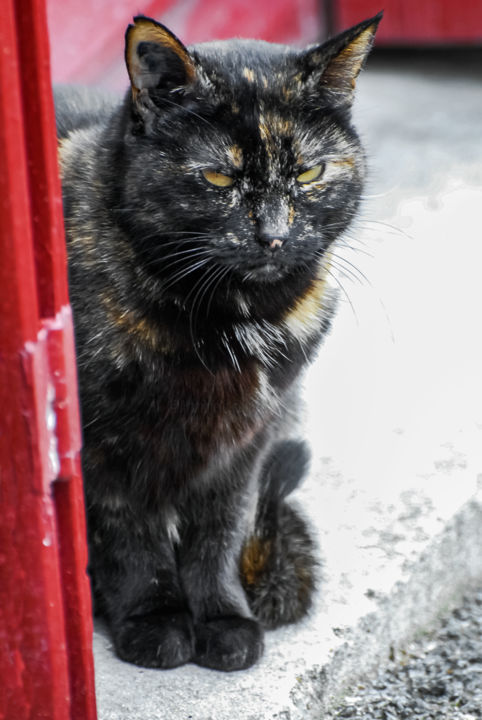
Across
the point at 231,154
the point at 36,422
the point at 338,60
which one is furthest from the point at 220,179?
the point at 36,422

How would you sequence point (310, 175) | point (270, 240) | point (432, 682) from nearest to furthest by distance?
point (270, 240)
point (310, 175)
point (432, 682)

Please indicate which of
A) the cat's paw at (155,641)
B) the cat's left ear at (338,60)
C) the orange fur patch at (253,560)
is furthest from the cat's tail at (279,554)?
the cat's left ear at (338,60)

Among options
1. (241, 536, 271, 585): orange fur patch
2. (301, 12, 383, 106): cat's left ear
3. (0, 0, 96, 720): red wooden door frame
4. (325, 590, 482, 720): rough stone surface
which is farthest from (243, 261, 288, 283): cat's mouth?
(325, 590, 482, 720): rough stone surface

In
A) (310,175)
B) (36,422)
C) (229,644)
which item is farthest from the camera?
(229,644)

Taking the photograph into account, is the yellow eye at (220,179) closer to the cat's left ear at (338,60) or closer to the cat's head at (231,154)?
the cat's head at (231,154)

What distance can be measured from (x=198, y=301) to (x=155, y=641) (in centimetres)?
65

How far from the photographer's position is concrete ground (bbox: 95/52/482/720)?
1.77m

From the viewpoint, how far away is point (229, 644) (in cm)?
181

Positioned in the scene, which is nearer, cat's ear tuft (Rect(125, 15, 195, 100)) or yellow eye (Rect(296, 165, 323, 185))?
cat's ear tuft (Rect(125, 15, 195, 100))

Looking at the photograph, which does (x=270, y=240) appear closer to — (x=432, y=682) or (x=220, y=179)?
(x=220, y=179)

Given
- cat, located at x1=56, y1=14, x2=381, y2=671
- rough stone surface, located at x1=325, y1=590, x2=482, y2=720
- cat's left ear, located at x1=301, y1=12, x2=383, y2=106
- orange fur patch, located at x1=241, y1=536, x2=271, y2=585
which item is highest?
cat's left ear, located at x1=301, y1=12, x2=383, y2=106

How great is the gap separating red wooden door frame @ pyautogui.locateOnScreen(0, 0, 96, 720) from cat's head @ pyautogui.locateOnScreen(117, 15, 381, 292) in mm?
451

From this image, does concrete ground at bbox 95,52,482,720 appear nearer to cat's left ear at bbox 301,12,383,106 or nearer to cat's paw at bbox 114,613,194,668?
cat's paw at bbox 114,613,194,668

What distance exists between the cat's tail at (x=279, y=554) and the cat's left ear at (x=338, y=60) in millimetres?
778
